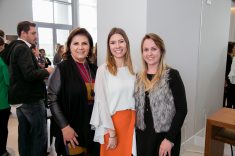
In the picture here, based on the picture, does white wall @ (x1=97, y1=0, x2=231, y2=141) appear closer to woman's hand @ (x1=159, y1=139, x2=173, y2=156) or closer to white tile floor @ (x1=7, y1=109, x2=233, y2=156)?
white tile floor @ (x1=7, y1=109, x2=233, y2=156)

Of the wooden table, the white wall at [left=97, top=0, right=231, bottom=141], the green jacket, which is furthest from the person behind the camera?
the green jacket

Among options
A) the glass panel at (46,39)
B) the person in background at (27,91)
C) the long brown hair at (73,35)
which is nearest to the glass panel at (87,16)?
the glass panel at (46,39)

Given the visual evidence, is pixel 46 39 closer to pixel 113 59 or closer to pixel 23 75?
pixel 23 75

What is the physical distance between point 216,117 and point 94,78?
1243mm

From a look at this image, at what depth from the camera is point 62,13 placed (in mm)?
9289

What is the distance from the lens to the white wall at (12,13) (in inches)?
275

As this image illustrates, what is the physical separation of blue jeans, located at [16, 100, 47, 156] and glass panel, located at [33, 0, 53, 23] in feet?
20.6

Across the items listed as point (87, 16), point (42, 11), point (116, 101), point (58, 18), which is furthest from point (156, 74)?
point (87, 16)

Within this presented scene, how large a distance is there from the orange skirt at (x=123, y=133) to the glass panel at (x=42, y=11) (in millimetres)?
7300

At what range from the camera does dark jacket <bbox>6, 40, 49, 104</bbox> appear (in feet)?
7.77

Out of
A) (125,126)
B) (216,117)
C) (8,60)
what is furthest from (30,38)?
(216,117)

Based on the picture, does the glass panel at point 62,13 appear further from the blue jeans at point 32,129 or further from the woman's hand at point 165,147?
the woman's hand at point 165,147

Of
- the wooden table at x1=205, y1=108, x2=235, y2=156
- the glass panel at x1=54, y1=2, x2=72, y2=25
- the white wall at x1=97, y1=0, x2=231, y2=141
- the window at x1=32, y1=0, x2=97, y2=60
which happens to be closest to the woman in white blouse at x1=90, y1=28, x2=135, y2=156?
the white wall at x1=97, y1=0, x2=231, y2=141

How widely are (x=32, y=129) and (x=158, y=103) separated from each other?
1628mm
